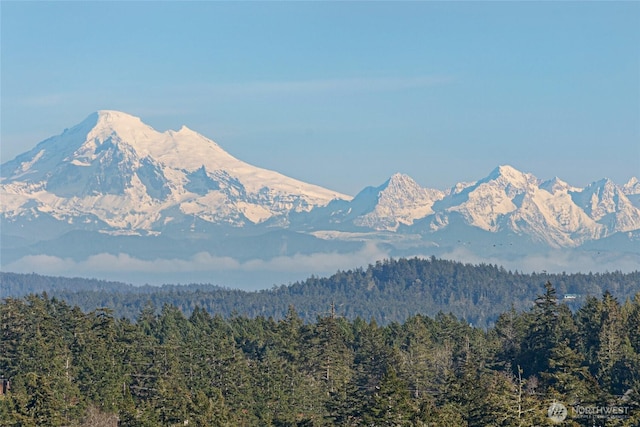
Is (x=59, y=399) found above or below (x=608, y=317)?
below

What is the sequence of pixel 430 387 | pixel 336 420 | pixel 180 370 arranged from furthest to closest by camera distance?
pixel 430 387 < pixel 180 370 < pixel 336 420

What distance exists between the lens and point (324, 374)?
130 meters

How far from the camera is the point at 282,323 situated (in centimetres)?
15425

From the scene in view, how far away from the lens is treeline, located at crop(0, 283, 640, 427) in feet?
302

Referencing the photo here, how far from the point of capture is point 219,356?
120 meters

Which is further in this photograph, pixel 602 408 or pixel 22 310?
pixel 22 310

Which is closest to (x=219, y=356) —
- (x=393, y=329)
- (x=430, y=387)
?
(x=430, y=387)

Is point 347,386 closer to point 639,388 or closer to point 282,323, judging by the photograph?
point 639,388

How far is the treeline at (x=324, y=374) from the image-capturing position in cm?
9194

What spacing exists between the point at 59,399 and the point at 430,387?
4022 centimetres

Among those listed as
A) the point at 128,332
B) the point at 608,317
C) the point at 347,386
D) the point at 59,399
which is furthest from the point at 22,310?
the point at 608,317

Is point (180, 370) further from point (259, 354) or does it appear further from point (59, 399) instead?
point (259, 354)

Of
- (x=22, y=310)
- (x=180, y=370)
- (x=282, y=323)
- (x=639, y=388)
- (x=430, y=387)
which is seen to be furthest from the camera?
(x=282, y=323)

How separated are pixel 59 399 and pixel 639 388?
1752 inches
